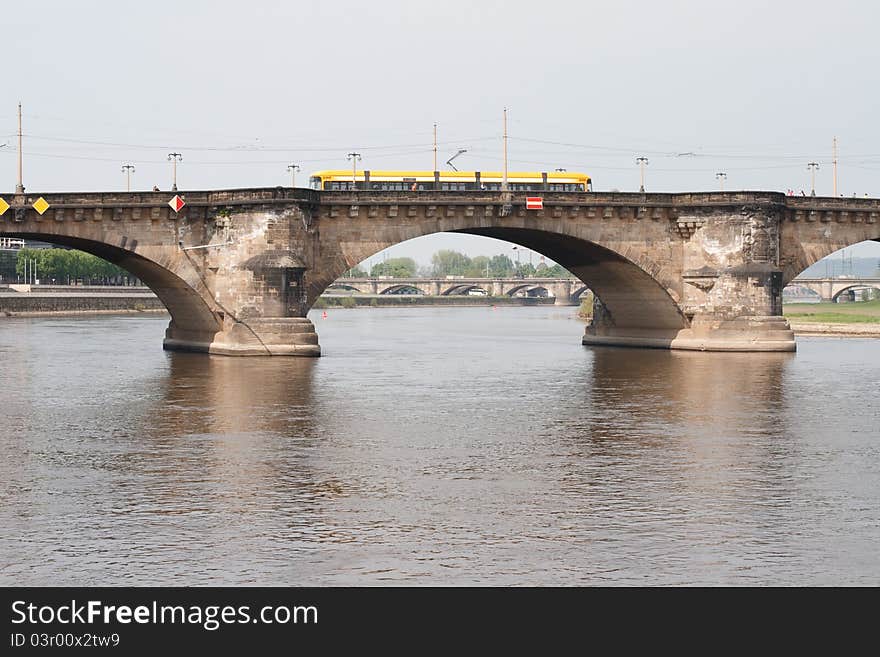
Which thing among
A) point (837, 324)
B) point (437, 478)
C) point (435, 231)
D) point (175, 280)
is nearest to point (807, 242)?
point (435, 231)

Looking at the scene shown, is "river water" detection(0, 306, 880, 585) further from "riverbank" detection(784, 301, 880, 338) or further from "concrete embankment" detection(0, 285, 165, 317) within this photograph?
"concrete embankment" detection(0, 285, 165, 317)

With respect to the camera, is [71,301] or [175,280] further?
[71,301]

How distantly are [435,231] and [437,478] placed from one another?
135ft

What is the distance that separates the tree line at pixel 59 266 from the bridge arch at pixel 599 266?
11891 centimetres

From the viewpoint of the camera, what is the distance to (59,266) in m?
187

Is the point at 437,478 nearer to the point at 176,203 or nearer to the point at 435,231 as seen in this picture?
the point at 176,203

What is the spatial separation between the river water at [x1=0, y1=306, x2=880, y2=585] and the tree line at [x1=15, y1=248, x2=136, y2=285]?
5350 inches

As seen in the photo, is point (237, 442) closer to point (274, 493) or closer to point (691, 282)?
point (274, 493)

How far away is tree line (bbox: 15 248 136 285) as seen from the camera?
18525cm

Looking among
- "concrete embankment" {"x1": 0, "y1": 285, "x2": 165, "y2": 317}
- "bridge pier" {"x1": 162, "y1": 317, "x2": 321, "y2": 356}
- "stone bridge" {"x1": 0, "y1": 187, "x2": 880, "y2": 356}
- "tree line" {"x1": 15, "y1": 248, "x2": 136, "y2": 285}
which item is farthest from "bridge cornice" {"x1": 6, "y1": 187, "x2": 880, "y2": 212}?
"tree line" {"x1": 15, "y1": 248, "x2": 136, "y2": 285}

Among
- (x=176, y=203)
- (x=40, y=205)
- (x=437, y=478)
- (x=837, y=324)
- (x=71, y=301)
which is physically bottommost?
(x=437, y=478)

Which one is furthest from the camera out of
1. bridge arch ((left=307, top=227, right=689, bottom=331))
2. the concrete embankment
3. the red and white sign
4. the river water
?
the concrete embankment
